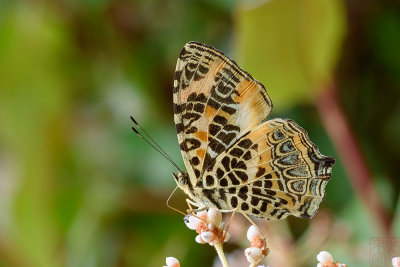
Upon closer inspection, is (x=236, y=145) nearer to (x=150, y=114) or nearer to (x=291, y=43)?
(x=291, y=43)

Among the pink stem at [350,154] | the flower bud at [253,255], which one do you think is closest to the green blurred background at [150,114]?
the pink stem at [350,154]

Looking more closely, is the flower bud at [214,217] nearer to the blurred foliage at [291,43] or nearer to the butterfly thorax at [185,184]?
the butterfly thorax at [185,184]

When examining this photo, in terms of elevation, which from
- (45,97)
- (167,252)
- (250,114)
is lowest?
(167,252)

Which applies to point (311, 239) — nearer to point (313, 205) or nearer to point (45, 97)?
point (313, 205)

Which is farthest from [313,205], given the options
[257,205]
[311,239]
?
[311,239]

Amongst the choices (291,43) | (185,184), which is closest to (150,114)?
(291,43)

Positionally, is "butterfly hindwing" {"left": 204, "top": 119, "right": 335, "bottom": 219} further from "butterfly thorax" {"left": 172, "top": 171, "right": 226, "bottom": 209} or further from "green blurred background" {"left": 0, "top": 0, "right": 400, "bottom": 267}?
"green blurred background" {"left": 0, "top": 0, "right": 400, "bottom": 267}
